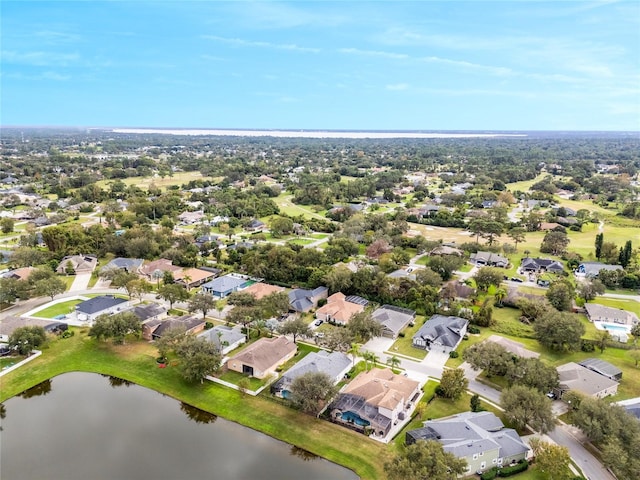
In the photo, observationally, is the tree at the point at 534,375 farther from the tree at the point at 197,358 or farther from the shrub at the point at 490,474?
the tree at the point at 197,358

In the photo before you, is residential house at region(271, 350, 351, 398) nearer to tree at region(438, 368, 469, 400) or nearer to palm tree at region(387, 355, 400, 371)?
palm tree at region(387, 355, 400, 371)

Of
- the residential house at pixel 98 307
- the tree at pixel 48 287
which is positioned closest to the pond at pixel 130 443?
the residential house at pixel 98 307

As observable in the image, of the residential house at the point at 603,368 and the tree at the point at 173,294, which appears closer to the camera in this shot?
the residential house at the point at 603,368

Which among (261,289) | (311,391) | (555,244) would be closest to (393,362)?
(311,391)

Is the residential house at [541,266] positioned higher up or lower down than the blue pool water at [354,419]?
higher up

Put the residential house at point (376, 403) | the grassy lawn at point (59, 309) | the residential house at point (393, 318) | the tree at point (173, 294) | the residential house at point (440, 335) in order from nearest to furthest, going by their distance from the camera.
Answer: the residential house at point (376, 403), the residential house at point (440, 335), the residential house at point (393, 318), the tree at point (173, 294), the grassy lawn at point (59, 309)

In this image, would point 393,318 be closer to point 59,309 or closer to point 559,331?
point 559,331

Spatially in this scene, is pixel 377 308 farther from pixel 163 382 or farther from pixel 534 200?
pixel 534 200

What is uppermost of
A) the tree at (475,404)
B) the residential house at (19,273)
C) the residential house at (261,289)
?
the residential house at (19,273)

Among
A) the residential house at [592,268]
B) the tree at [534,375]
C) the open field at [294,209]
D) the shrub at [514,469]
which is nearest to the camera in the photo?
the shrub at [514,469]
